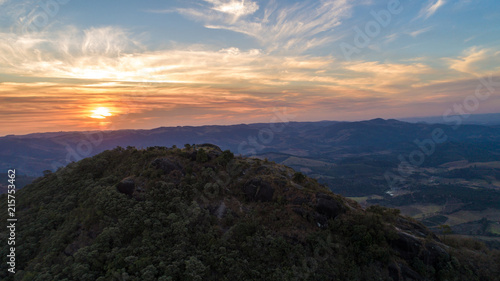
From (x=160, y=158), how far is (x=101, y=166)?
57.4 feet

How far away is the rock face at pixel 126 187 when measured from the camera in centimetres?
4041

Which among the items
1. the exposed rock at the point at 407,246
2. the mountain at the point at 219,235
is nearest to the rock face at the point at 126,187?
the mountain at the point at 219,235

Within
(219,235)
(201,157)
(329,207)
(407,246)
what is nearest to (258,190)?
(219,235)

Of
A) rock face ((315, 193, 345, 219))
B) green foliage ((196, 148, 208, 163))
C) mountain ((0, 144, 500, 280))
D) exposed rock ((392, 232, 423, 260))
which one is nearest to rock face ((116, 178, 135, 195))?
mountain ((0, 144, 500, 280))

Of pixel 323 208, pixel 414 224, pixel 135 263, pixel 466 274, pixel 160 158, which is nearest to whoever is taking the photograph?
pixel 135 263

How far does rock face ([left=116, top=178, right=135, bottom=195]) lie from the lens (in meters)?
40.4

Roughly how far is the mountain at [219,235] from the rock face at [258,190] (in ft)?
0.61

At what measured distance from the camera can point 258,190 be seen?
4094cm

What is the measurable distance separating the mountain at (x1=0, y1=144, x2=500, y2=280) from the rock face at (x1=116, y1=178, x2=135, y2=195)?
0.75 ft

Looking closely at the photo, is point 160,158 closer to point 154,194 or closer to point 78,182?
point 154,194

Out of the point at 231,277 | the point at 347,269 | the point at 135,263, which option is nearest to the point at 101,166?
the point at 135,263

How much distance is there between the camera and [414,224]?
42.2 m

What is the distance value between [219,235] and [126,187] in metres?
20.4

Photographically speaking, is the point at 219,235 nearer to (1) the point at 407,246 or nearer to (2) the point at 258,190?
(2) the point at 258,190
